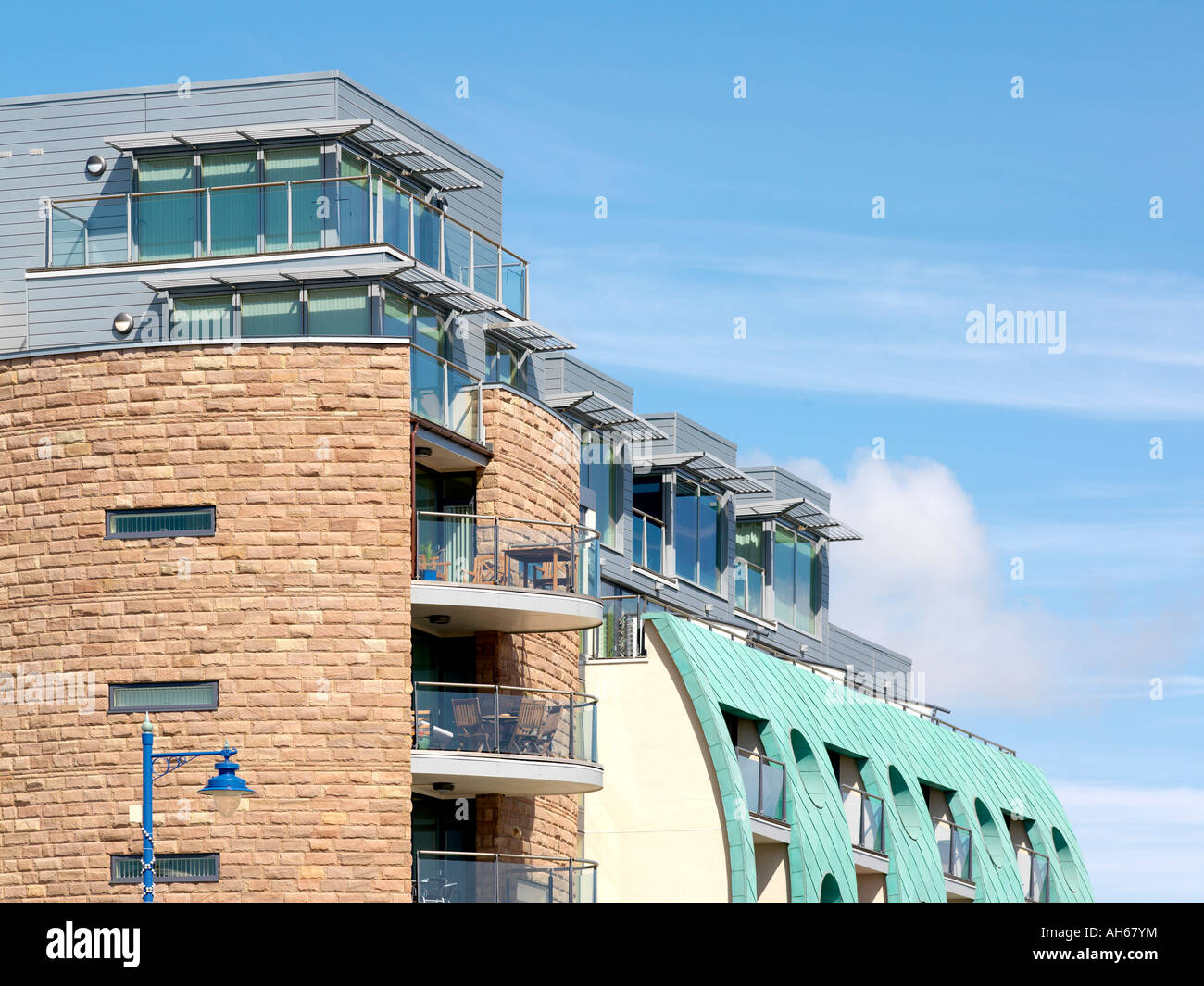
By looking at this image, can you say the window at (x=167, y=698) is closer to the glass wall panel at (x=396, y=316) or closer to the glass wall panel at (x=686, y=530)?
the glass wall panel at (x=396, y=316)

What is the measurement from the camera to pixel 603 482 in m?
42.8

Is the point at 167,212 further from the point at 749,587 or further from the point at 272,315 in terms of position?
the point at 749,587

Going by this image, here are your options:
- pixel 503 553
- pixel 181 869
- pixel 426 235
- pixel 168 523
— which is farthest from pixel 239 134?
pixel 181 869

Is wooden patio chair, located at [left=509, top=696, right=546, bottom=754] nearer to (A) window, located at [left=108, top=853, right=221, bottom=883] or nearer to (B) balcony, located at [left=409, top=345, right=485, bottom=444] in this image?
(B) balcony, located at [left=409, top=345, right=485, bottom=444]

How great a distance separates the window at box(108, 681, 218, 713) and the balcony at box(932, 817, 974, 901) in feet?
67.6

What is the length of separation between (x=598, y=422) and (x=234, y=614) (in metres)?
15.4

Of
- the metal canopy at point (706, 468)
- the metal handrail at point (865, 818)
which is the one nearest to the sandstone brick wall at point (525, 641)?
the metal handrail at point (865, 818)

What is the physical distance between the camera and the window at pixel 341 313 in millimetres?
31828

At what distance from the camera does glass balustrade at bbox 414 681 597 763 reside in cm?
2909

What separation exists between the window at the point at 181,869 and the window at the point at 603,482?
1544 cm
